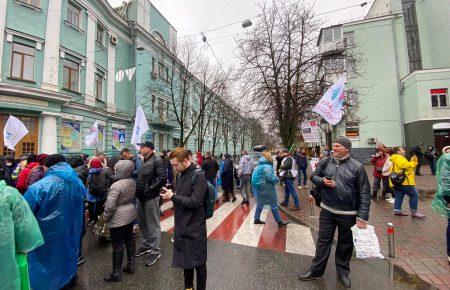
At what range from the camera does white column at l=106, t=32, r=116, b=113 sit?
70.6 feet

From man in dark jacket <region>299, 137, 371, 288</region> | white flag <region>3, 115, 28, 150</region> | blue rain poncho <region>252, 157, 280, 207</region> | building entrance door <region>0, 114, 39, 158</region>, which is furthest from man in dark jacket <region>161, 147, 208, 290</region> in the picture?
building entrance door <region>0, 114, 39, 158</region>

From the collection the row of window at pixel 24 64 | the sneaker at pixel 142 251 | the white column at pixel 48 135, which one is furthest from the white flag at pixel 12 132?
the sneaker at pixel 142 251

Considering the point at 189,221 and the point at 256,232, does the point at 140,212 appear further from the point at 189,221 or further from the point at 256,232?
the point at 256,232

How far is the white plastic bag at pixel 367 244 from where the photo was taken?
4.20m

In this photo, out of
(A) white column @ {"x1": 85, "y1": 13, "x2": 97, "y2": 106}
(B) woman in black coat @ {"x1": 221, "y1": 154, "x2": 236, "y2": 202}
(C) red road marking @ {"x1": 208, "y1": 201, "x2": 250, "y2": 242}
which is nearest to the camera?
(C) red road marking @ {"x1": 208, "y1": 201, "x2": 250, "y2": 242}

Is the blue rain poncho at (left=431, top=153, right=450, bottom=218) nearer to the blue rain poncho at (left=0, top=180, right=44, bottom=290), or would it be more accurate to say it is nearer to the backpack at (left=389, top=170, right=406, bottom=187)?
the backpack at (left=389, top=170, right=406, bottom=187)

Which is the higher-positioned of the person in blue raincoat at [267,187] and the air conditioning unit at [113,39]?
the air conditioning unit at [113,39]

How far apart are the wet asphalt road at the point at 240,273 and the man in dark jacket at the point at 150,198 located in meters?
0.27

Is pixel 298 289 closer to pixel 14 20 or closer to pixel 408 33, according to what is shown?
pixel 14 20

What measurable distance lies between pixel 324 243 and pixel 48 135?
1627 cm

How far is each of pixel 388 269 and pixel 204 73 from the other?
24.2 meters

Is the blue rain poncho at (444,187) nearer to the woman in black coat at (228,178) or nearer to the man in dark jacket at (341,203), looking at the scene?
the man in dark jacket at (341,203)

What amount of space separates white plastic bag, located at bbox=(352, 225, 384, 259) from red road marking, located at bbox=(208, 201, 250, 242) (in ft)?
8.61

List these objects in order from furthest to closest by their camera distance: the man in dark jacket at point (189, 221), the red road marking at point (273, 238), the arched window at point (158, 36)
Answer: the arched window at point (158, 36)
the red road marking at point (273, 238)
the man in dark jacket at point (189, 221)
